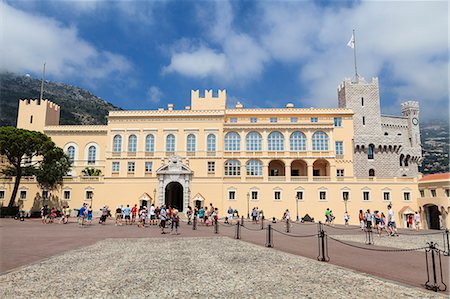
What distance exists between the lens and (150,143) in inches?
1822

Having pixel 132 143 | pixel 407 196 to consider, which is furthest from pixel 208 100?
pixel 407 196

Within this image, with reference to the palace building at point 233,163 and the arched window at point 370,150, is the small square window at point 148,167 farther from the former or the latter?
the arched window at point 370,150

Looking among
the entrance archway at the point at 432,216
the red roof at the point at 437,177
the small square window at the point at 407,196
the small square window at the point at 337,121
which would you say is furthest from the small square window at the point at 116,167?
the entrance archway at the point at 432,216

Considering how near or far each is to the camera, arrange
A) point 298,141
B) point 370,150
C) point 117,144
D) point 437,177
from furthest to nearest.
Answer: point 370,150 < point 117,144 < point 298,141 < point 437,177

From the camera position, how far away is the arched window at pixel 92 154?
50.6m

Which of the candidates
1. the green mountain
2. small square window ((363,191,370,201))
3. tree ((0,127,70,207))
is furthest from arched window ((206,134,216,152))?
the green mountain

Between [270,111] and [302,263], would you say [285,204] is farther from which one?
[302,263]

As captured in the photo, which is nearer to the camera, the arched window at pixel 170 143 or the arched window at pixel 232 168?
the arched window at pixel 232 168

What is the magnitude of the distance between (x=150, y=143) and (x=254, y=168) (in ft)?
49.5

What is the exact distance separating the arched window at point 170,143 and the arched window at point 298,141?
16503 millimetres

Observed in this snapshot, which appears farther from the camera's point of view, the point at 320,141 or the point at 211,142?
the point at 211,142

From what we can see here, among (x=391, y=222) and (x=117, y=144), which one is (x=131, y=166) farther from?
(x=391, y=222)

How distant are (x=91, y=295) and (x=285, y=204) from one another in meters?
37.1

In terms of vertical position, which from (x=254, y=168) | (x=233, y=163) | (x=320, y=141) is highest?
(x=320, y=141)
